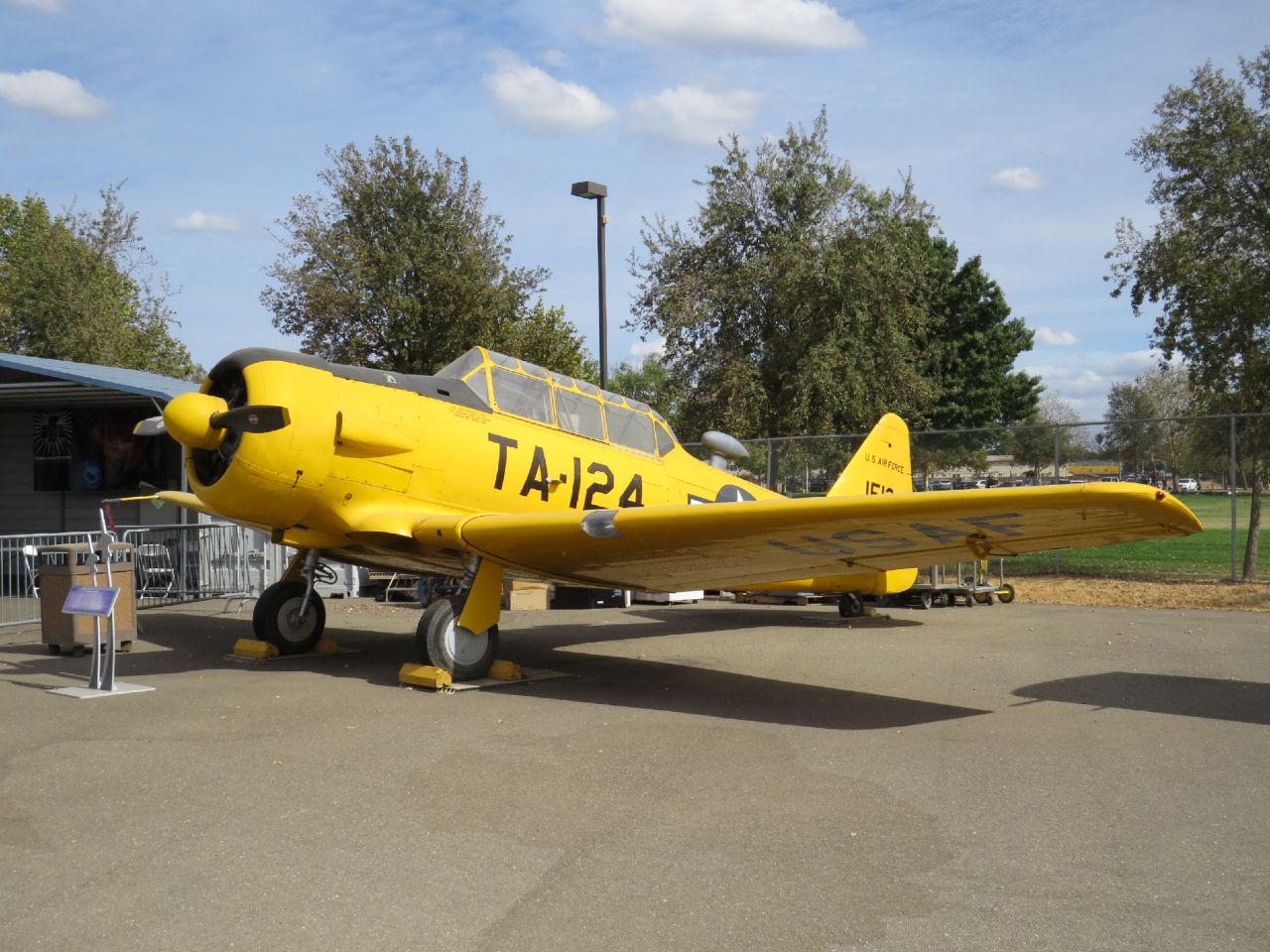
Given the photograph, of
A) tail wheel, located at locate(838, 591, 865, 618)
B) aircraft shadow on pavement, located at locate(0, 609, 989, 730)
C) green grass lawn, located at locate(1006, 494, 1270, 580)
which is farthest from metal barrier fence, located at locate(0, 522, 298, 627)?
green grass lawn, located at locate(1006, 494, 1270, 580)

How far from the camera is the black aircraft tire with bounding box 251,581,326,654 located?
9664mm

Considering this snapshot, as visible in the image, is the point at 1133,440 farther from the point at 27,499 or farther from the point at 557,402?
the point at 27,499

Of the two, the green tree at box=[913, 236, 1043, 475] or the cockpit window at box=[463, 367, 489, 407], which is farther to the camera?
the green tree at box=[913, 236, 1043, 475]

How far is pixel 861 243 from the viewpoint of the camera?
2166cm

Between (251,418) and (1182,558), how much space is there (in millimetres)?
18079

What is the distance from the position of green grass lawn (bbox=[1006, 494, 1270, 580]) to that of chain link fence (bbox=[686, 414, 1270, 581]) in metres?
0.02

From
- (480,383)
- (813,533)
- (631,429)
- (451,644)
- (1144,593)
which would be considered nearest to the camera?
(813,533)

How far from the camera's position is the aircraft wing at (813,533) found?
609 cm

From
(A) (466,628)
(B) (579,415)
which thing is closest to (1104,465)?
(B) (579,415)

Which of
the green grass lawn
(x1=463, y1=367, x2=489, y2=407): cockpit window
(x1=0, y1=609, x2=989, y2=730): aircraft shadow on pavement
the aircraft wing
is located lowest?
(x1=0, y1=609, x2=989, y2=730): aircraft shadow on pavement

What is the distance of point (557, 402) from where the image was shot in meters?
9.70

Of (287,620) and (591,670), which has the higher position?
(287,620)

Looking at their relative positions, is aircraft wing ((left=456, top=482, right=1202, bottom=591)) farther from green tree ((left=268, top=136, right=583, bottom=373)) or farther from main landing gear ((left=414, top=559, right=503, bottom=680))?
green tree ((left=268, top=136, right=583, bottom=373))

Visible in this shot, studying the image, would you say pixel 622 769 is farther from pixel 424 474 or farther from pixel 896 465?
pixel 896 465
